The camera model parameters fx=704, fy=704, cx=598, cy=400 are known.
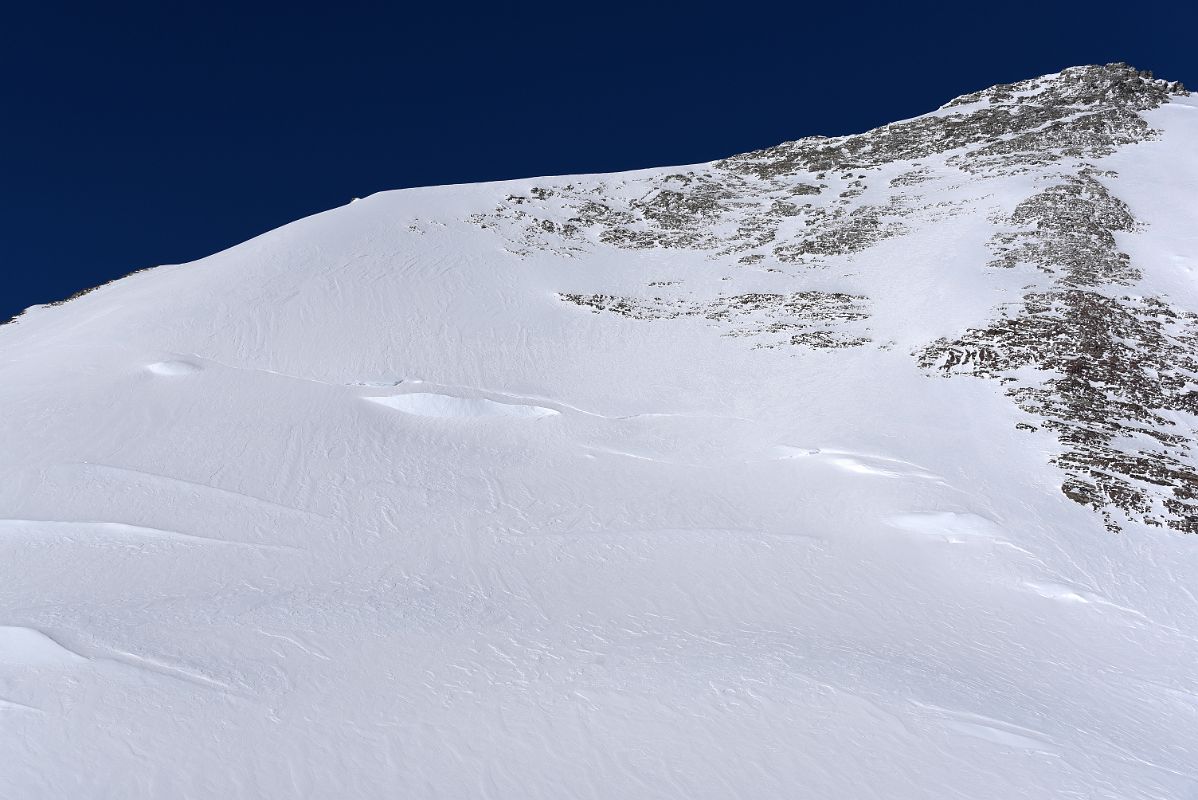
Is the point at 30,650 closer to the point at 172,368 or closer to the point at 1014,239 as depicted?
the point at 172,368

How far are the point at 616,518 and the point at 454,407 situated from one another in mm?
6594

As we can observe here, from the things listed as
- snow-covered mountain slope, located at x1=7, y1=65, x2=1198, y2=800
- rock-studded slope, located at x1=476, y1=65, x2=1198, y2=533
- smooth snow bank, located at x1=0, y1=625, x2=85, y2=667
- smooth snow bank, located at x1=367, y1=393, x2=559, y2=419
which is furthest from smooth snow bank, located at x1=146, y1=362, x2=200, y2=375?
rock-studded slope, located at x1=476, y1=65, x2=1198, y2=533

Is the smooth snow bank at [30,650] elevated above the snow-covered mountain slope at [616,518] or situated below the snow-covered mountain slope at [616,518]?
below

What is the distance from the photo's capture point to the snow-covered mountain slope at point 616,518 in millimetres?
7262

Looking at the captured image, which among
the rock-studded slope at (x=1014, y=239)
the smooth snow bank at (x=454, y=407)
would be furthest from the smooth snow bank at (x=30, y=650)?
the rock-studded slope at (x=1014, y=239)

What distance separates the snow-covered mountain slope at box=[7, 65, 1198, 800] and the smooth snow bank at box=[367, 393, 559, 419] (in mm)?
130

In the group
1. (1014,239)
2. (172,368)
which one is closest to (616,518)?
(172,368)

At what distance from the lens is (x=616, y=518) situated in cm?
1327

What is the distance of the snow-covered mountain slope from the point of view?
7.26 m

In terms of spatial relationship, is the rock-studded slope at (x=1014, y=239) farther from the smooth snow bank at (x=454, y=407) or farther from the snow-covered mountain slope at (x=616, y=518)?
the smooth snow bank at (x=454, y=407)

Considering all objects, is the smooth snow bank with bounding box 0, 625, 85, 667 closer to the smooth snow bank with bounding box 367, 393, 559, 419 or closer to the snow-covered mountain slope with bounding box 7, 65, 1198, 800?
the snow-covered mountain slope with bounding box 7, 65, 1198, 800

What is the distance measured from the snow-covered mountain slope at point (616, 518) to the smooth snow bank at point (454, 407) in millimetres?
130

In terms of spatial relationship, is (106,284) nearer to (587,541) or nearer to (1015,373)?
(587,541)

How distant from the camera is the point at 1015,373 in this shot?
19.0m
